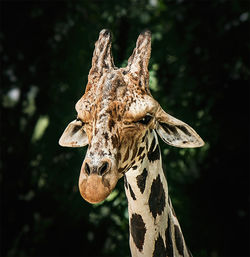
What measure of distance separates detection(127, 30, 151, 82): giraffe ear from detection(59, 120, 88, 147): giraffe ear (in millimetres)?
453

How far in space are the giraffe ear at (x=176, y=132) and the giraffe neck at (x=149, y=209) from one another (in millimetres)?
70

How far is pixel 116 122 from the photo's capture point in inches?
59.6

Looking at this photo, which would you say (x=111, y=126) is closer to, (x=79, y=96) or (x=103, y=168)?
(x=103, y=168)

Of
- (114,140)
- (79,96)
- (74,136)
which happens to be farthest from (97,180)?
(79,96)

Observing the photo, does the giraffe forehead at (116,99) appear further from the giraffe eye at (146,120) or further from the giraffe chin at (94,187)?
the giraffe chin at (94,187)

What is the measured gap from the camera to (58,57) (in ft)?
16.6

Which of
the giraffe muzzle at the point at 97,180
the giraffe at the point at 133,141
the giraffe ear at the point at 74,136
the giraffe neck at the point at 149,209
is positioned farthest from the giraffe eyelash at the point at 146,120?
the giraffe ear at the point at 74,136

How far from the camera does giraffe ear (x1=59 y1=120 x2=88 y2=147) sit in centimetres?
189

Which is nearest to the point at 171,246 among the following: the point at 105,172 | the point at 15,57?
the point at 105,172

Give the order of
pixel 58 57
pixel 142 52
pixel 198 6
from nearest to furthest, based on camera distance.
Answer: pixel 142 52
pixel 198 6
pixel 58 57

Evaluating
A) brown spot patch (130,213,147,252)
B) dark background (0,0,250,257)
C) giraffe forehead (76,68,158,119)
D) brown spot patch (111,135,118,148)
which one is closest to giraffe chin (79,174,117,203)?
brown spot patch (111,135,118,148)

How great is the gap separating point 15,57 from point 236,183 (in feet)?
12.2

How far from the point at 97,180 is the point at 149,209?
0.46 meters

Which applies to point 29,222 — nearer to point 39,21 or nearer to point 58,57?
point 58,57
